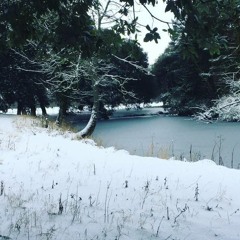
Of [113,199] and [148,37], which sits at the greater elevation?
[148,37]

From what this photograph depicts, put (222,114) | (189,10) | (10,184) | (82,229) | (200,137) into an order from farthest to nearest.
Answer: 1. (200,137)
2. (222,114)
3. (10,184)
4. (82,229)
5. (189,10)

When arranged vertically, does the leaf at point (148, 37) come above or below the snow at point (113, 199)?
above

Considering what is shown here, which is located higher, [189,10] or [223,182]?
[189,10]

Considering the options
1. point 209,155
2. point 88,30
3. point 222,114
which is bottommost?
point 209,155

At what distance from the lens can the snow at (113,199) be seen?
384cm

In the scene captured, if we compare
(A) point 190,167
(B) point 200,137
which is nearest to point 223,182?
(A) point 190,167

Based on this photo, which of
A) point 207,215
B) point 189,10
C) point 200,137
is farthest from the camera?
point 200,137

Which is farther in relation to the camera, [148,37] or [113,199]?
[113,199]

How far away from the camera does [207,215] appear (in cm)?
463

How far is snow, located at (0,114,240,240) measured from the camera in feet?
→ 12.6

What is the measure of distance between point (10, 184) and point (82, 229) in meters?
2.36

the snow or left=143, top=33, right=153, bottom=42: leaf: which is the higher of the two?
left=143, top=33, right=153, bottom=42: leaf

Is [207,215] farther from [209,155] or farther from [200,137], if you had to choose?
[200,137]

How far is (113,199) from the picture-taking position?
508 cm
